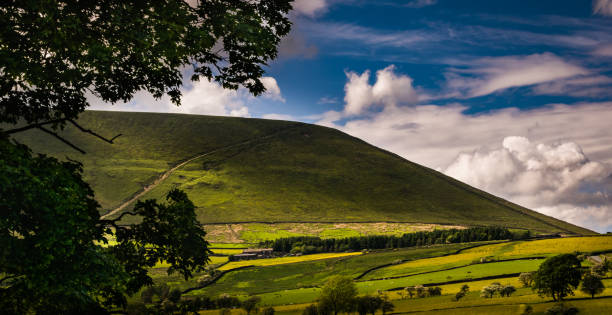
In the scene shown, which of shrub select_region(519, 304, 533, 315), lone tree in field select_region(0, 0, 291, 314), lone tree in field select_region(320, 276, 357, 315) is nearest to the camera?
lone tree in field select_region(0, 0, 291, 314)

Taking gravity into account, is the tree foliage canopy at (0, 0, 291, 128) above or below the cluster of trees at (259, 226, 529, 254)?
above

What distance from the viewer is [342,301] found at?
69.5 m

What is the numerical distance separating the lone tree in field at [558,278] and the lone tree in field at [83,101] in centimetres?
5138

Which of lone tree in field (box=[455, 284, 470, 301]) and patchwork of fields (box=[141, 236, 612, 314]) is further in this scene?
lone tree in field (box=[455, 284, 470, 301])

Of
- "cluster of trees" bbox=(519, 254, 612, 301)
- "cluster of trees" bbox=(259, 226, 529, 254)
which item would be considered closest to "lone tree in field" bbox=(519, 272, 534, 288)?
"cluster of trees" bbox=(519, 254, 612, 301)

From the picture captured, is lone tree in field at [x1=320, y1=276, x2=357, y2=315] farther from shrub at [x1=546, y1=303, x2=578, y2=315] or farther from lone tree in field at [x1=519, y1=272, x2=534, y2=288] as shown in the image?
shrub at [x1=546, y1=303, x2=578, y2=315]

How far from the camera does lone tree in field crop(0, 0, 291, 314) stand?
30.3 feet

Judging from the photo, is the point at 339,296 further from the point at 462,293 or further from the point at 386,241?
the point at 386,241

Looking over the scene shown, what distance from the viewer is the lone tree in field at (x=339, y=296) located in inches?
2712

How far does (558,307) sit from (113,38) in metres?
48.6

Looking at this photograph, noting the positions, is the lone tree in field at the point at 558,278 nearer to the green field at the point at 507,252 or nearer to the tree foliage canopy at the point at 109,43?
the green field at the point at 507,252

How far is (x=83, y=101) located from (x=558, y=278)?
56.3 metres

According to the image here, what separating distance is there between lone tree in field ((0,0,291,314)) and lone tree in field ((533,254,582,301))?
51378mm

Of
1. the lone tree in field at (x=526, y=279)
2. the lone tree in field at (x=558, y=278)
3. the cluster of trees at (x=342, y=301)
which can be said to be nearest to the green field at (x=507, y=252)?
the lone tree in field at (x=526, y=279)
